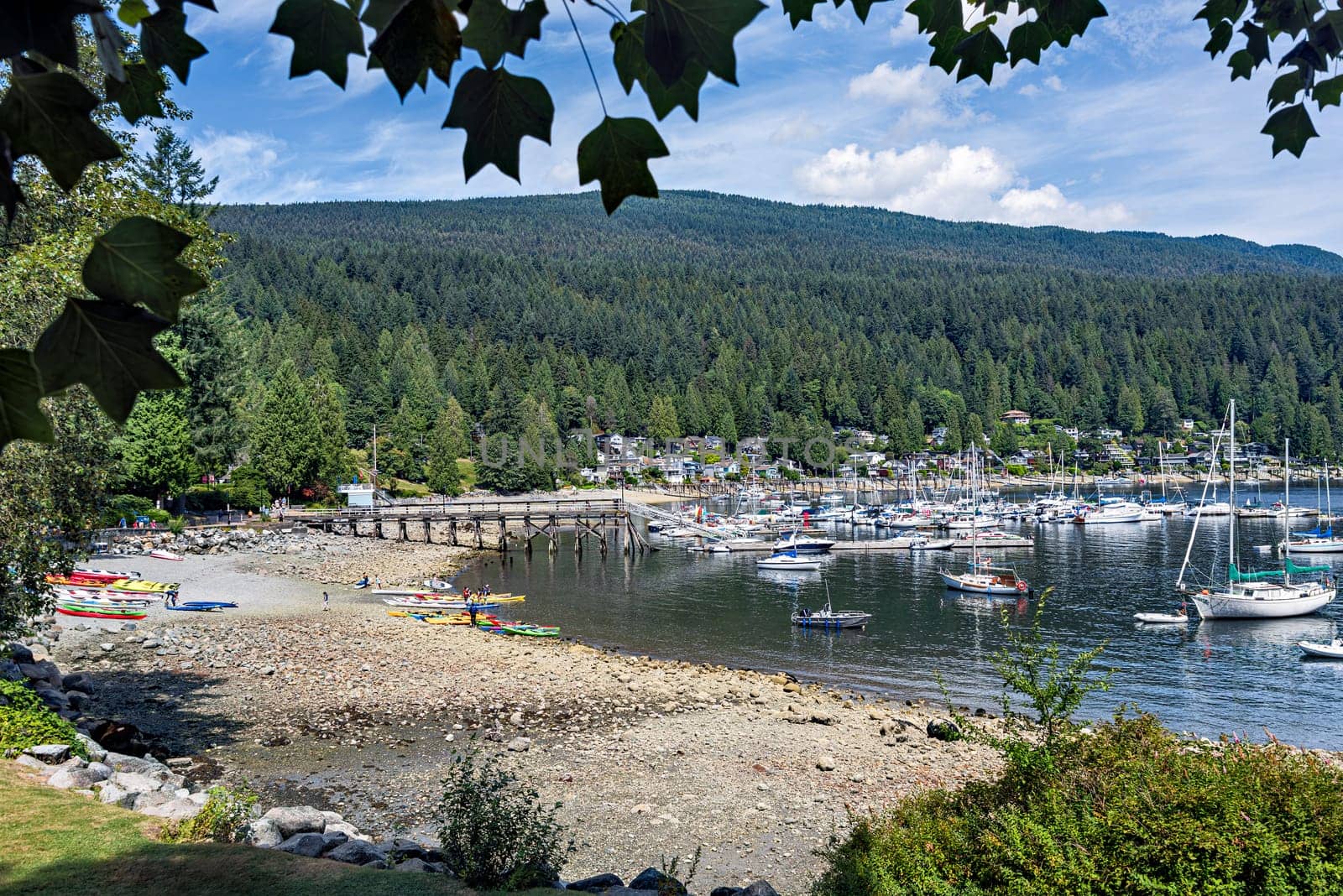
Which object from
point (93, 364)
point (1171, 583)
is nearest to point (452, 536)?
point (1171, 583)

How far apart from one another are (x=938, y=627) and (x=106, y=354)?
3615 centimetres

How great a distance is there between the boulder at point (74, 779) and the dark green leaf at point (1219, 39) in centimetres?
1122

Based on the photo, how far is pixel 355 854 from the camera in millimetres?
8375

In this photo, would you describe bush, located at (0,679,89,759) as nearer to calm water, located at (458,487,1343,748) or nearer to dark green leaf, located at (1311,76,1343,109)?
dark green leaf, located at (1311,76,1343,109)

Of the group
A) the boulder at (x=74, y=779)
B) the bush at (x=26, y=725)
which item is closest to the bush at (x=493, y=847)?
the boulder at (x=74, y=779)

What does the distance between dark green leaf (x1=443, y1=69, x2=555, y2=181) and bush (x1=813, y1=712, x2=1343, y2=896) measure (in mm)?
6553

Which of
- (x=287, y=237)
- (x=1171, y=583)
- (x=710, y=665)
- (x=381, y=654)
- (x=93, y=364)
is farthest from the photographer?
(x=287, y=237)

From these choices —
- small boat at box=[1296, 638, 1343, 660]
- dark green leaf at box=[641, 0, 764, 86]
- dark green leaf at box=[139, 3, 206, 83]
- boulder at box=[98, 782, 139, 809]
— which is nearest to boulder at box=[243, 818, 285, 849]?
boulder at box=[98, 782, 139, 809]

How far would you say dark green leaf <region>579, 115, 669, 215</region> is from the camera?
1.33m

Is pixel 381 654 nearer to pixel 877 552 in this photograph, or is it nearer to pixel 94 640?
pixel 94 640

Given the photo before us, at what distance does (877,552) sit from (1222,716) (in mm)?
35182

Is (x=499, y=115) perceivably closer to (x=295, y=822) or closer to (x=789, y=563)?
(x=295, y=822)

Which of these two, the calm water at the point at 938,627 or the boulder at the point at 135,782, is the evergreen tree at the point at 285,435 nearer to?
the calm water at the point at 938,627

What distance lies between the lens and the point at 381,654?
2527 cm
